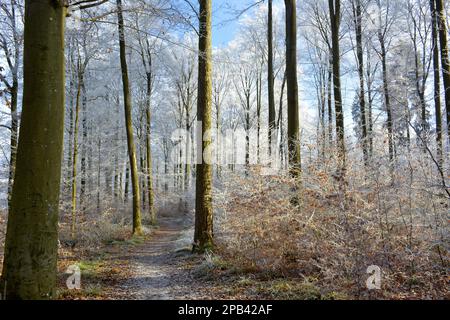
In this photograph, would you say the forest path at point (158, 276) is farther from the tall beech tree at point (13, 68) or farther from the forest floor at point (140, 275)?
the tall beech tree at point (13, 68)

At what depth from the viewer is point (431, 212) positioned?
5.84 meters

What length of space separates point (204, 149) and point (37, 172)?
15.5 ft

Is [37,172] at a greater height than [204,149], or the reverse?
[204,149]

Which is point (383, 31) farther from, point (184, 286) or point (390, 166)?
point (184, 286)

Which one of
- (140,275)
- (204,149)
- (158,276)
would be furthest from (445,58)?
(140,275)

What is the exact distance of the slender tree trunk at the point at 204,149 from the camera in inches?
323

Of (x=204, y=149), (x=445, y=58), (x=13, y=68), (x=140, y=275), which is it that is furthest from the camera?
(x=13, y=68)

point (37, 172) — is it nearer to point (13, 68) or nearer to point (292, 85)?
point (292, 85)

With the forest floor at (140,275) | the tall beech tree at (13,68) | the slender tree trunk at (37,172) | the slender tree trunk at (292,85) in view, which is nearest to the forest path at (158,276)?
the forest floor at (140,275)

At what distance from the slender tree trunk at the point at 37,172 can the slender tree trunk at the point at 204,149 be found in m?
4.51

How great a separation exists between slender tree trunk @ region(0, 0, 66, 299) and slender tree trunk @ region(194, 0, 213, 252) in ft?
14.8

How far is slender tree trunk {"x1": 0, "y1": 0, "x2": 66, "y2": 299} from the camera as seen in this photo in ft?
11.7

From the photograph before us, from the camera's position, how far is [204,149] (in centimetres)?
805
